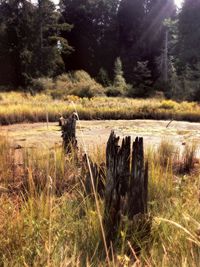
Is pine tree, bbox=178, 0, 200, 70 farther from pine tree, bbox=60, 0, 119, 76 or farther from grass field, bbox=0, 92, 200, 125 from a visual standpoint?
grass field, bbox=0, 92, 200, 125

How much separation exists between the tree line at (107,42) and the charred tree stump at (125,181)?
16.6 m

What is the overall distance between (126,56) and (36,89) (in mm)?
8709

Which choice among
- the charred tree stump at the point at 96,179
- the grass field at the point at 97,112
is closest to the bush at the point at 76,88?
the grass field at the point at 97,112

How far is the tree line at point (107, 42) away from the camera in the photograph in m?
22.7

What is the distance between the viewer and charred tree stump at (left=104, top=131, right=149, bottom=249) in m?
2.47

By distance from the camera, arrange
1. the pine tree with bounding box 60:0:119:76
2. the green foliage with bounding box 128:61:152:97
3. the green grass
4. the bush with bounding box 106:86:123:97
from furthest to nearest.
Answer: the pine tree with bounding box 60:0:119:76
the green foliage with bounding box 128:61:152:97
the bush with bounding box 106:86:123:97
the green grass

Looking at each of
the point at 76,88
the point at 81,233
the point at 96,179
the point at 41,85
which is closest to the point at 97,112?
the point at 76,88

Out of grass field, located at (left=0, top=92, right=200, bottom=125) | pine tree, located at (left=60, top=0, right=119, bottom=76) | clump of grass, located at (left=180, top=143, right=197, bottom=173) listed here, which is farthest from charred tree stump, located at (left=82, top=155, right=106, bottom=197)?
pine tree, located at (left=60, top=0, right=119, bottom=76)

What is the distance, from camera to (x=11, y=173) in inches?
150

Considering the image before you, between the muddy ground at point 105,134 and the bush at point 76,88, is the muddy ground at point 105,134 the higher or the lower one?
the lower one

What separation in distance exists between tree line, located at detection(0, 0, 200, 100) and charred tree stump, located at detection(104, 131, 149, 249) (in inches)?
652

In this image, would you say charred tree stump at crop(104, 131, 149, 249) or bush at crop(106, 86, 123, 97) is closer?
charred tree stump at crop(104, 131, 149, 249)

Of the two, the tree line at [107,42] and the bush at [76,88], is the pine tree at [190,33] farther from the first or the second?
the bush at [76,88]

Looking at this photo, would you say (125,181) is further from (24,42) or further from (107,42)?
(107,42)
